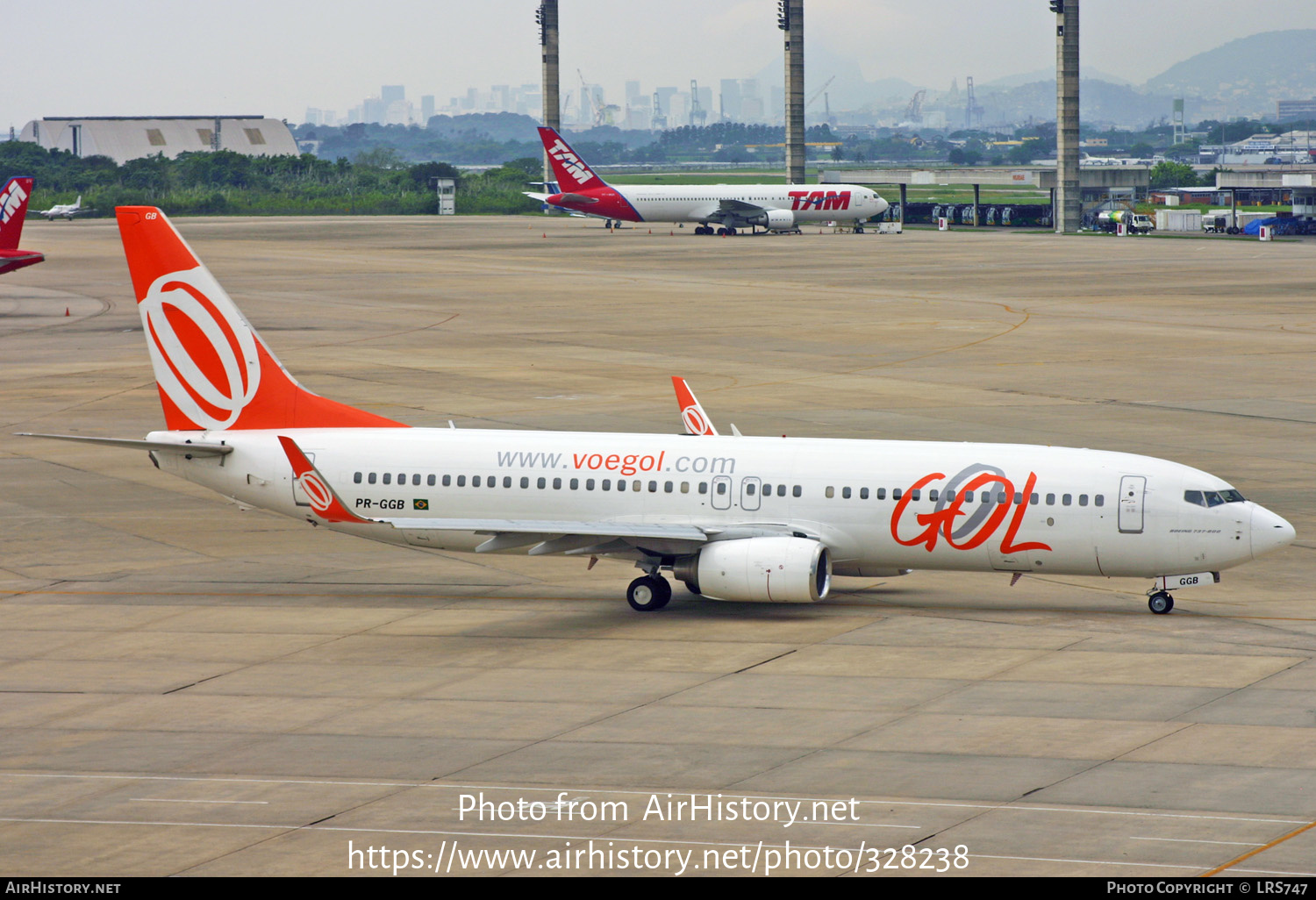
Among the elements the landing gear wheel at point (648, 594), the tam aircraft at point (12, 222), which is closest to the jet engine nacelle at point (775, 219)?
the tam aircraft at point (12, 222)

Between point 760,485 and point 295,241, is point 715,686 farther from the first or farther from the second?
point 295,241

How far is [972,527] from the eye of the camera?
32.1m

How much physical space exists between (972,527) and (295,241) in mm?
140161

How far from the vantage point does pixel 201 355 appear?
36719 mm

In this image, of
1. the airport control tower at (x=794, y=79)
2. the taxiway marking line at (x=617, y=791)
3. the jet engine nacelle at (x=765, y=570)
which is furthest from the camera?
the airport control tower at (x=794, y=79)

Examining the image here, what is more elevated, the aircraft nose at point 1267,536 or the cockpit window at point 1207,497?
the cockpit window at point 1207,497

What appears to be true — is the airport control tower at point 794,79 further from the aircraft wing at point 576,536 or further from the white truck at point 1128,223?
the aircraft wing at point 576,536

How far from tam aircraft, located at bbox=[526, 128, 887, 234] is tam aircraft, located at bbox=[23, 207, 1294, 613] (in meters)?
123

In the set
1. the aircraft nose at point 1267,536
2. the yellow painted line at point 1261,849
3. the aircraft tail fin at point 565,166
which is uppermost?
the aircraft tail fin at point 565,166

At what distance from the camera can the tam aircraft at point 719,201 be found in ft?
521

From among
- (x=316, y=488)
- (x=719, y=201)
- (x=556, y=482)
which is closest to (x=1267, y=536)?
(x=556, y=482)

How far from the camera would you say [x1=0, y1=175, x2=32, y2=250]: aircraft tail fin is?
93125 millimetres

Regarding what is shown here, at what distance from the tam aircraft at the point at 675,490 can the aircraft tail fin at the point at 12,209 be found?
61946 millimetres

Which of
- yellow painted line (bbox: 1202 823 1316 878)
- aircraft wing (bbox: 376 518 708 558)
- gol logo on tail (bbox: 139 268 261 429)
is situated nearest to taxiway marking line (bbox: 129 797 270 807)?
aircraft wing (bbox: 376 518 708 558)
